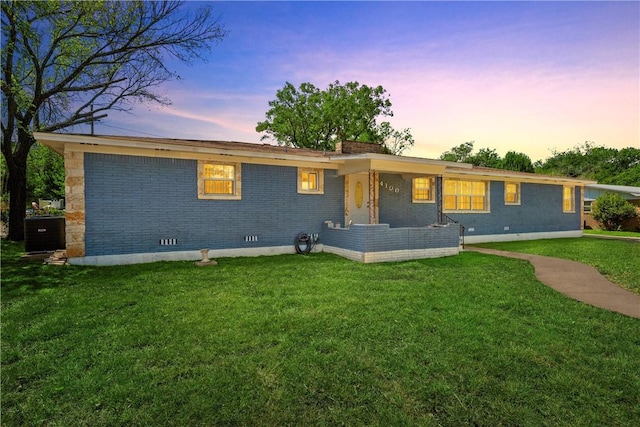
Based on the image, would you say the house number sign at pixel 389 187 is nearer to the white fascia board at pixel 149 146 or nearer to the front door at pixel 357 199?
the front door at pixel 357 199

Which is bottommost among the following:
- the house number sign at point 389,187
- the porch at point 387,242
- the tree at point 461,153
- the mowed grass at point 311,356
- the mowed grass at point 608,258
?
the mowed grass at point 311,356

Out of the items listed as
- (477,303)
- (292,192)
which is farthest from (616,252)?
(292,192)

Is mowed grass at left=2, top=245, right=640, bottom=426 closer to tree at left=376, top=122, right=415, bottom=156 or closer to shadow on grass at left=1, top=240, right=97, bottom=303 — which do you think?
shadow on grass at left=1, top=240, right=97, bottom=303

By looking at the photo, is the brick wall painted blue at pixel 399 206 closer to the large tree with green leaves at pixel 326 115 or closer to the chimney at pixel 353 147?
the chimney at pixel 353 147

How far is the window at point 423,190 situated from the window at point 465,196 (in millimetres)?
1067

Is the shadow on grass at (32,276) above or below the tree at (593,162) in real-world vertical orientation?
below

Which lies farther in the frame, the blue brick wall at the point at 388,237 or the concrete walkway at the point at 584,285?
the blue brick wall at the point at 388,237

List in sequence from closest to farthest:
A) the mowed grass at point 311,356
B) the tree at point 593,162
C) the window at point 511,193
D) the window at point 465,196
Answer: the mowed grass at point 311,356, the window at point 465,196, the window at point 511,193, the tree at point 593,162

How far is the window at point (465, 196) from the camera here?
1435 cm

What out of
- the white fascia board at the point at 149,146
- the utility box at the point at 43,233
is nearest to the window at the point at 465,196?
the white fascia board at the point at 149,146

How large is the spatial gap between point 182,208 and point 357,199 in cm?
639

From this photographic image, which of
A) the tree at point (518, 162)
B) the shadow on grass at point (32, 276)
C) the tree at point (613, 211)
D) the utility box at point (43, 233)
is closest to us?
the shadow on grass at point (32, 276)

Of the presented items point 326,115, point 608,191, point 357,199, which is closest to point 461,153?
point 608,191

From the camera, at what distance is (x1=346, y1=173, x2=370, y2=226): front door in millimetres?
11922
